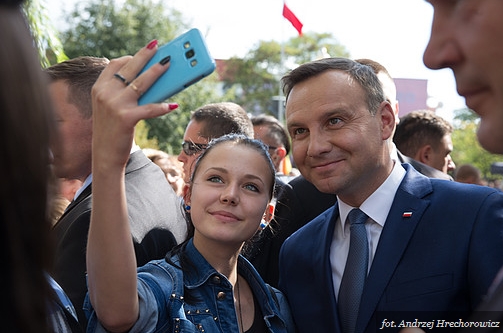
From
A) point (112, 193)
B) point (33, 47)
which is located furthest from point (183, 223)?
point (33, 47)

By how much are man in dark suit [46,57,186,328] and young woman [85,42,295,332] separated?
0.73 feet

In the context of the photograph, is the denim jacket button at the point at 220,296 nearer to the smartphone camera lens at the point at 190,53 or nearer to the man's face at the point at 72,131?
the smartphone camera lens at the point at 190,53

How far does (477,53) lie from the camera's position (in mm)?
1175

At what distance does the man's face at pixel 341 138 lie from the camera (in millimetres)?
2699

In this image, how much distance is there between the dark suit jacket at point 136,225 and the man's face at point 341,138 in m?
0.79

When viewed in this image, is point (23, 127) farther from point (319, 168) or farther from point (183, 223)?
Result: point (183, 223)

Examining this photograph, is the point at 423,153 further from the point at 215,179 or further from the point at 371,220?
the point at 215,179

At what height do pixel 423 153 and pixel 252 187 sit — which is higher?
pixel 252 187

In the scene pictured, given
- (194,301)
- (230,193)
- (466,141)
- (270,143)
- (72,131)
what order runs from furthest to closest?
1. (466,141)
2. (270,143)
3. (72,131)
4. (230,193)
5. (194,301)

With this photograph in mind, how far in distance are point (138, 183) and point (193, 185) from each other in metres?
0.51

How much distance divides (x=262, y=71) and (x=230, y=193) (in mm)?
55409

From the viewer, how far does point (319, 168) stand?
2.75m

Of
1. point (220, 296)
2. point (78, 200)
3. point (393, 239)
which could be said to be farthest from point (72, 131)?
point (393, 239)

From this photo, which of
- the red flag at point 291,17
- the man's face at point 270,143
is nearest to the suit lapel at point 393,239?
the man's face at point 270,143
